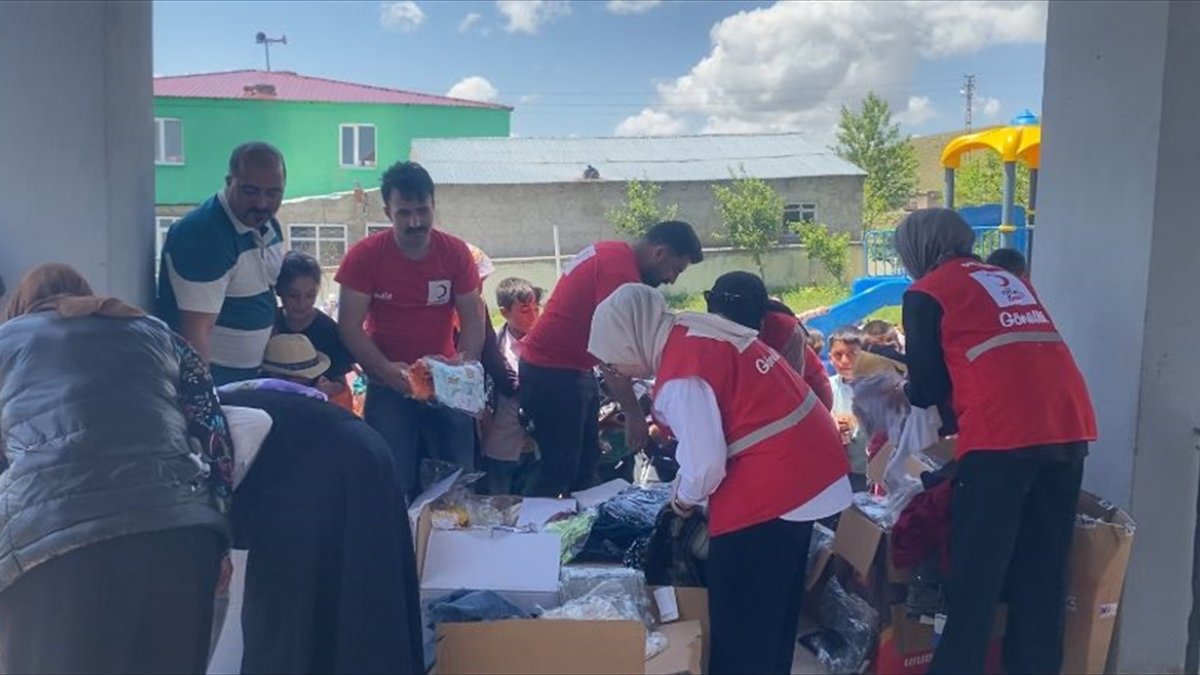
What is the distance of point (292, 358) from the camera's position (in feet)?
12.6

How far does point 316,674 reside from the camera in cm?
253

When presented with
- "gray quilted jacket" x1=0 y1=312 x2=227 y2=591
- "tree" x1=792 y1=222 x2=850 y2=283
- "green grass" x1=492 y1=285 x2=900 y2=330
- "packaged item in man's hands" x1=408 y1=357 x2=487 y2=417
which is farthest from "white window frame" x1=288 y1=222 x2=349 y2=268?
"gray quilted jacket" x1=0 y1=312 x2=227 y2=591

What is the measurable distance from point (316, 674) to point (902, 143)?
32675mm

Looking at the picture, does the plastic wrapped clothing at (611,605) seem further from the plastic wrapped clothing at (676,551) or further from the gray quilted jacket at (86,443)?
the gray quilted jacket at (86,443)

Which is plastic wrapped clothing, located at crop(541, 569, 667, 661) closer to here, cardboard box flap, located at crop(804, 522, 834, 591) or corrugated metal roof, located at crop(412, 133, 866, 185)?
cardboard box flap, located at crop(804, 522, 834, 591)

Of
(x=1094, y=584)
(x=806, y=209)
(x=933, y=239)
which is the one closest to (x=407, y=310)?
(x=933, y=239)

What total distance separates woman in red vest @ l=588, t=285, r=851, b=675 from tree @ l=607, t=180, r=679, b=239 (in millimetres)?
21619

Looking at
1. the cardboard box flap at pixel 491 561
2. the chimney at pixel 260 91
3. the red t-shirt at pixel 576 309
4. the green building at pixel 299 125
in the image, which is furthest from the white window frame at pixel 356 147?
the cardboard box flap at pixel 491 561

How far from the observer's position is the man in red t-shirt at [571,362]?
423 centimetres

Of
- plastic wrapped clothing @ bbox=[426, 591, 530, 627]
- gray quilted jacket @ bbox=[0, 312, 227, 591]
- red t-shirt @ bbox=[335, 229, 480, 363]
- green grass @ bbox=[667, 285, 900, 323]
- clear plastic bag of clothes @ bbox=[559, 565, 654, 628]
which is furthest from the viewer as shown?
green grass @ bbox=[667, 285, 900, 323]

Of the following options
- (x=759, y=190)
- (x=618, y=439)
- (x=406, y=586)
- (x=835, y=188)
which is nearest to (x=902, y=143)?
(x=835, y=188)

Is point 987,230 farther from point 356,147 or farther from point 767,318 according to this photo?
point 356,147

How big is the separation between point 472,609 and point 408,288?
147 cm

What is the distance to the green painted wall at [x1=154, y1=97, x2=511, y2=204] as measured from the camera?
2784 cm
